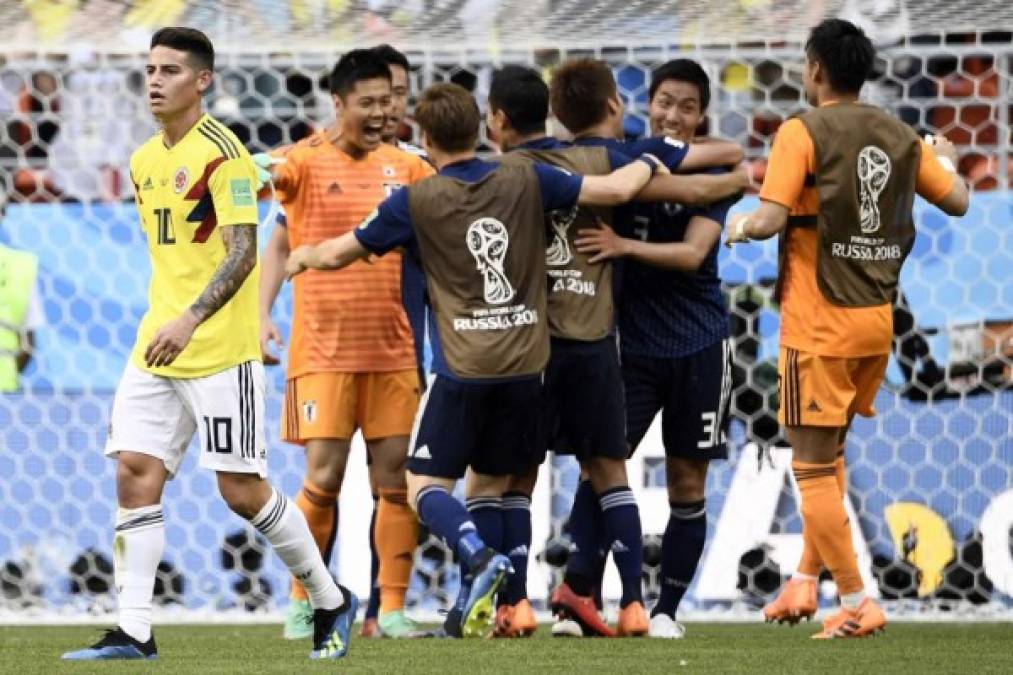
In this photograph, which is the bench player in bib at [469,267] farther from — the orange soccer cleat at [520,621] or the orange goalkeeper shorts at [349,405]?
the orange goalkeeper shorts at [349,405]

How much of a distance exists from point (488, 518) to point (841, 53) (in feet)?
5.78

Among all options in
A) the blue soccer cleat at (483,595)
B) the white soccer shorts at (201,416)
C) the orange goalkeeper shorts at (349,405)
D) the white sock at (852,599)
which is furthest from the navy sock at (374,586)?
the white sock at (852,599)

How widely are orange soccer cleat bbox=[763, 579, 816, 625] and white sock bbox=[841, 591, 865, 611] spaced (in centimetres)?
33

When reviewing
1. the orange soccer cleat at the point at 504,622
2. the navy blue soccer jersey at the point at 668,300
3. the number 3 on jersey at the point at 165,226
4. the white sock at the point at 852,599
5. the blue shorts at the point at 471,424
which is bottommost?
the orange soccer cleat at the point at 504,622

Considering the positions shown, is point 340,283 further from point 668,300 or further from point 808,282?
point 808,282

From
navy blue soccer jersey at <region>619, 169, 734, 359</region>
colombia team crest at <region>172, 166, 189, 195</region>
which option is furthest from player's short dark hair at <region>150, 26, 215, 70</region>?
navy blue soccer jersey at <region>619, 169, 734, 359</region>

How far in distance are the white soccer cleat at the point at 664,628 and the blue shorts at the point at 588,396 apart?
0.57m

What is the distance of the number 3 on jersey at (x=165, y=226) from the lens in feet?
18.1

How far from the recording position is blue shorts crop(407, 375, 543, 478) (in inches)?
241

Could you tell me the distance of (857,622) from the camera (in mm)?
6152

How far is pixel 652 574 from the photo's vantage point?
8172 mm

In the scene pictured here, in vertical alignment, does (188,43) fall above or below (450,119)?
above

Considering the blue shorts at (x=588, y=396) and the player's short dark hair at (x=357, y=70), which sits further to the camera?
the player's short dark hair at (x=357, y=70)

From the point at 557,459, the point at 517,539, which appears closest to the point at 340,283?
the point at 517,539
